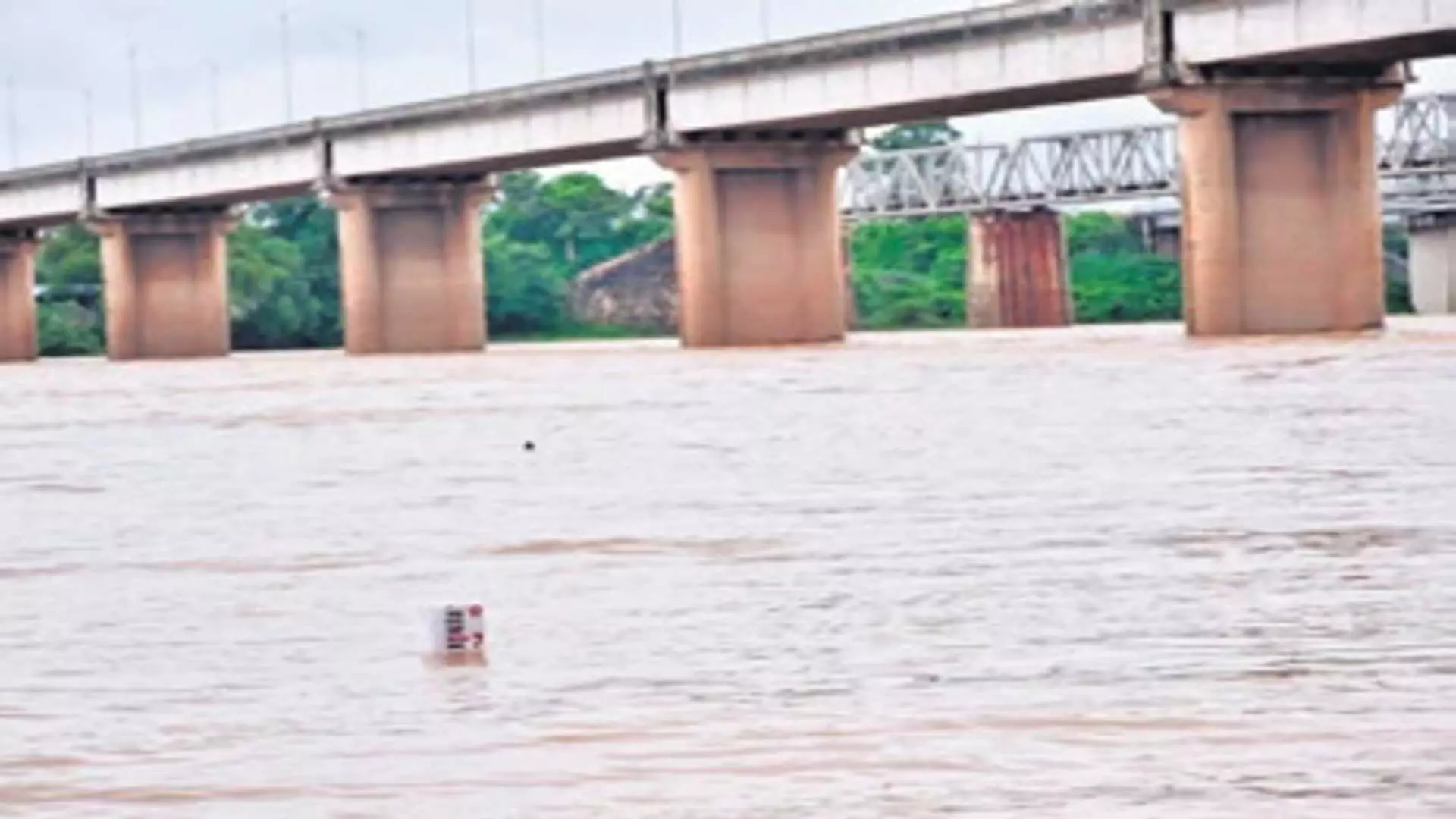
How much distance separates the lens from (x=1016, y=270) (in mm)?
158250

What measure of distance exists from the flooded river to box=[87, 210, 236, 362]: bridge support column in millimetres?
99169

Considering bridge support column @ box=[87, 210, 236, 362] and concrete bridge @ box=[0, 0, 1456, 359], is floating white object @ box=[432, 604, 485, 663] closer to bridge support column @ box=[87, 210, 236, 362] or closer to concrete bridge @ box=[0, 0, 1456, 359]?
concrete bridge @ box=[0, 0, 1456, 359]

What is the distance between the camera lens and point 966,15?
8844 centimetres

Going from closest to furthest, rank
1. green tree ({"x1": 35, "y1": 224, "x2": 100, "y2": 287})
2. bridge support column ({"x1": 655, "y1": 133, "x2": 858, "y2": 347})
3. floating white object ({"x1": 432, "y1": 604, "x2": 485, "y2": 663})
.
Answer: floating white object ({"x1": 432, "y1": 604, "x2": 485, "y2": 663}) < bridge support column ({"x1": 655, "y1": 133, "x2": 858, "y2": 347}) < green tree ({"x1": 35, "y1": 224, "x2": 100, "y2": 287})

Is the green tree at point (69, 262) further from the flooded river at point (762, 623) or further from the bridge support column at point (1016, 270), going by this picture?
the flooded river at point (762, 623)

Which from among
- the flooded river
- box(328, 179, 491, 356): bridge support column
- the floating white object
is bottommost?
the flooded river

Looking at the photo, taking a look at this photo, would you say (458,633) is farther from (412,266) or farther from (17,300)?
(17,300)

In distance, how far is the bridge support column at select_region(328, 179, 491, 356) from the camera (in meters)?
122

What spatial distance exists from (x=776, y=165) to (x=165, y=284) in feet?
142

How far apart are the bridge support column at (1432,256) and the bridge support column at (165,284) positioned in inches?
1817

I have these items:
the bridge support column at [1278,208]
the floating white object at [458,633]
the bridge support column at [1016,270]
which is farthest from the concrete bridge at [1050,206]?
the floating white object at [458,633]

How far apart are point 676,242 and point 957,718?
90598 millimetres

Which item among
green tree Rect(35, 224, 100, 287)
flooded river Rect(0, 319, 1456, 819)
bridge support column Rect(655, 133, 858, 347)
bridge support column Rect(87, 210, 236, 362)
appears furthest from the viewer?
green tree Rect(35, 224, 100, 287)

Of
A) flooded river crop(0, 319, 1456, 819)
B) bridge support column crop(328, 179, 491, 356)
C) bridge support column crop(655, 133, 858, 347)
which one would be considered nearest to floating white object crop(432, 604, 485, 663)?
flooded river crop(0, 319, 1456, 819)
